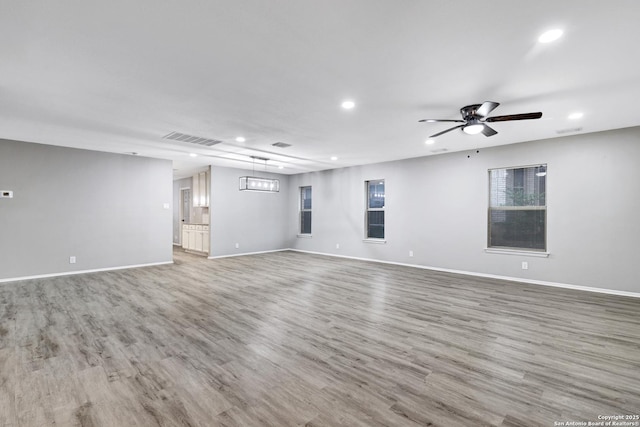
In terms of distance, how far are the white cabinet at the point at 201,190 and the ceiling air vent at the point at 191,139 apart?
3.19 metres

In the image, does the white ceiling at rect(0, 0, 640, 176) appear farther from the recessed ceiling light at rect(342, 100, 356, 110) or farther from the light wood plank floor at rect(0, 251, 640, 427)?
the light wood plank floor at rect(0, 251, 640, 427)

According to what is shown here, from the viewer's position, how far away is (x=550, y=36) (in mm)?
2242

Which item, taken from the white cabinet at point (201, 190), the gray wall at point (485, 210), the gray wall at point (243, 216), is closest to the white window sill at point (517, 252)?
the gray wall at point (485, 210)

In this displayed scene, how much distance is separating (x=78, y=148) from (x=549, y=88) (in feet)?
26.8

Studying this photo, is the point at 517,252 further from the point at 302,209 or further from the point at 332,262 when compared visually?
the point at 302,209

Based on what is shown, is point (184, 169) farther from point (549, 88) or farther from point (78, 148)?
point (549, 88)

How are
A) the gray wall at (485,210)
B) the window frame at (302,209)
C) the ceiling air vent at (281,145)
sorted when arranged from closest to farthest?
the gray wall at (485,210), the ceiling air vent at (281,145), the window frame at (302,209)

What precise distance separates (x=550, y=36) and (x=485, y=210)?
4371mm

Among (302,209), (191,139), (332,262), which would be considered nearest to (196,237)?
(302,209)

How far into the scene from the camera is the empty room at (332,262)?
2012mm

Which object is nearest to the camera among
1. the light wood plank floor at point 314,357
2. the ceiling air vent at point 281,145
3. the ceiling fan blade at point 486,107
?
the light wood plank floor at point 314,357

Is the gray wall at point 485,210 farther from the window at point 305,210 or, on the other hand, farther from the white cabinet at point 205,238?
the white cabinet at point 205,238

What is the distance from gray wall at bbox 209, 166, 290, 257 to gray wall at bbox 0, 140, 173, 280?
1309 mm

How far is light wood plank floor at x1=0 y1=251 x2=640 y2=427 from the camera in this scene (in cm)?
191
